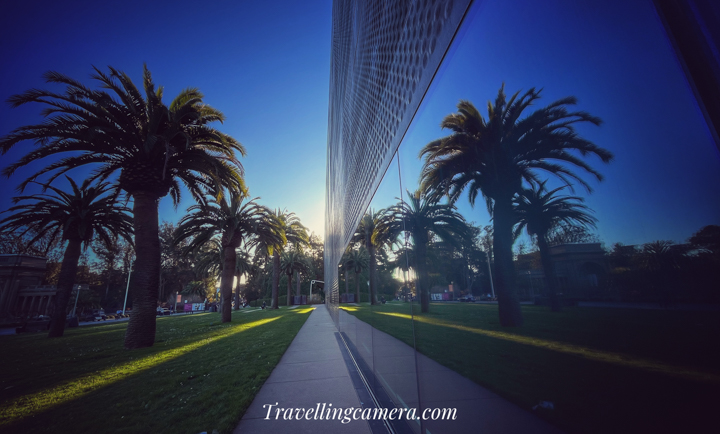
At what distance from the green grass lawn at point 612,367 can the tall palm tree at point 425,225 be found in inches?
24.1

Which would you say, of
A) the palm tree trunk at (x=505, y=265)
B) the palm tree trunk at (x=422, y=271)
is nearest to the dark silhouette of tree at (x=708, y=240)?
the palm tree trunk at (x=505, y=265)

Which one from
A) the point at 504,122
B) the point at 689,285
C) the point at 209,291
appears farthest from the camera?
the point at 209,291

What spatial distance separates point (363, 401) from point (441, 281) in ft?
7.70

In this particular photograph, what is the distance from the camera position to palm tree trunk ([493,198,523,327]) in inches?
48.4

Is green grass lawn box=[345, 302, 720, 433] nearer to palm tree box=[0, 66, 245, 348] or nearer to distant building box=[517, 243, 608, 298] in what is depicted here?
distant building box=[517, 243, 608, 298]

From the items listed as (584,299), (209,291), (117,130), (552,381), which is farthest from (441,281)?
(209,291)

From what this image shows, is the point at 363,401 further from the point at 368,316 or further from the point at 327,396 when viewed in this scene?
the point at 368,316

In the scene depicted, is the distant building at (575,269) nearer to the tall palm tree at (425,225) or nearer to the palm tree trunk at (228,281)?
the tall palm tree at (425,225)

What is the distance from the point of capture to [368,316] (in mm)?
5496

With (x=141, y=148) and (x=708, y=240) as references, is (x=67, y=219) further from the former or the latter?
(x=708, y=240)

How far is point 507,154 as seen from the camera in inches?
49.4

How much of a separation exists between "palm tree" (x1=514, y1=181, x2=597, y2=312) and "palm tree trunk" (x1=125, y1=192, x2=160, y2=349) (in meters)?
10.3

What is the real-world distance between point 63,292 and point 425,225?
19.6m

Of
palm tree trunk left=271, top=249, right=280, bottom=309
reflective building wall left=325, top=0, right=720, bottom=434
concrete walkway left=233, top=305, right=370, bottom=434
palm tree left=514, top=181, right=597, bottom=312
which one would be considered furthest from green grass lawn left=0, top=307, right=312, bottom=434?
palm tree trunk left=271, top=249, right=280, bottom=309
